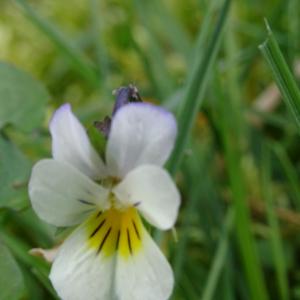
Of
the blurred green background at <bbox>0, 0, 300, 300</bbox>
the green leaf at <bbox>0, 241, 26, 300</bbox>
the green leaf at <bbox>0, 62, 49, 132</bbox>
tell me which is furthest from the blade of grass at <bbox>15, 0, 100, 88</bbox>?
the green leaf at <bbox>0, 241, 26, 300</bbox>

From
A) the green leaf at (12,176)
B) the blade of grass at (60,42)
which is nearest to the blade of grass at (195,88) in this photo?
the green leaf at (12,176)

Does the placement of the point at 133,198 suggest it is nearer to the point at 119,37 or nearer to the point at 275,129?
→ the point at 119,37

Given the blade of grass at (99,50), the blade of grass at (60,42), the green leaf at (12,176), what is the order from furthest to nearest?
the blade of grass at (99,50) → the blade of grass at (60,42) → the green leaf at (12,176)

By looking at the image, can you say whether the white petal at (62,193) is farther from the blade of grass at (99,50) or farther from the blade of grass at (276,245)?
the blade of grass at (99,50)

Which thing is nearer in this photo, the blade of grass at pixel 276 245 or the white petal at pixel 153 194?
the white petal at pixel 153 194

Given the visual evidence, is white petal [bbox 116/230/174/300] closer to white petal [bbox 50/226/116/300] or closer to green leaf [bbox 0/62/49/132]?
white petal [bbox 50/226/116/300]

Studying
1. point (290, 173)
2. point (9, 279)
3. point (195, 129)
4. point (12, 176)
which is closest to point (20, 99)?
point (12, 176)

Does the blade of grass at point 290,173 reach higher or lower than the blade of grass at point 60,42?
lower
